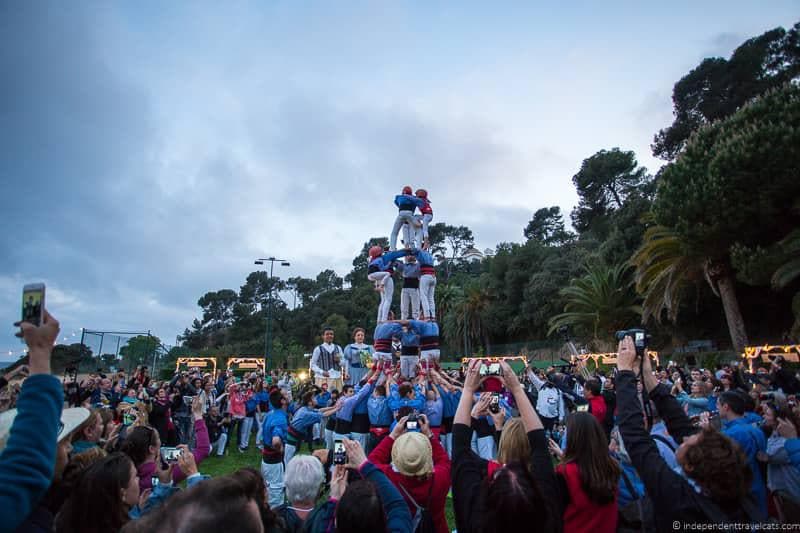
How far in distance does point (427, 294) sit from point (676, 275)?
56.7 feet

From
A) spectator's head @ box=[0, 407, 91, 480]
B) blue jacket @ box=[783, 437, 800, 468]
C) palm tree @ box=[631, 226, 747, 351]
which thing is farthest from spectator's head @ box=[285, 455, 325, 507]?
palm tree @ box=[631, 226, 747, 351]

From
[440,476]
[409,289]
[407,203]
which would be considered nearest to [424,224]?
[407,203]

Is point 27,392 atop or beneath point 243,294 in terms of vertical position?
beneath

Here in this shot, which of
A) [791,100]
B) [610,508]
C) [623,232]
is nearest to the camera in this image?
[610,508]

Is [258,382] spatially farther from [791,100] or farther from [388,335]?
[791,100]

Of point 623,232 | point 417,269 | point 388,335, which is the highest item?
point 623,232

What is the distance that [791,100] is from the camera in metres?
19.2

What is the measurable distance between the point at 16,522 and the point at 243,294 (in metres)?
88.3

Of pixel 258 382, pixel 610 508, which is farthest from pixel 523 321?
pixel 610 508

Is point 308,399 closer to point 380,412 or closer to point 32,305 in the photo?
point 380,412

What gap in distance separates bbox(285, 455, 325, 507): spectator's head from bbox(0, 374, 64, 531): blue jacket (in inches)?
64.7

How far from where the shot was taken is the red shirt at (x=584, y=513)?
8.79 feet

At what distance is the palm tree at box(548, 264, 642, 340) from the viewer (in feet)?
107

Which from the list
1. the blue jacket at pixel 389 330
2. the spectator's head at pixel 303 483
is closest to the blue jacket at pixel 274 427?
the spectator's head at pixel 303 483
